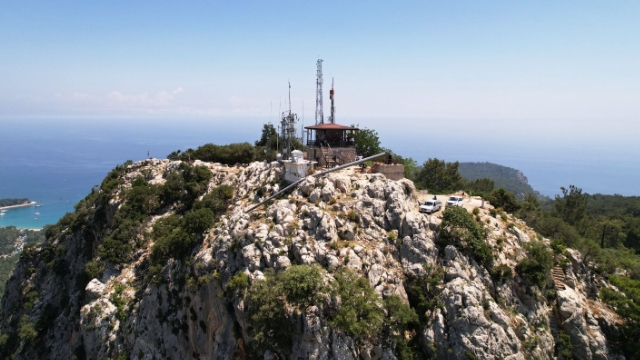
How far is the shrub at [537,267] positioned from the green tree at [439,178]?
79.4ft

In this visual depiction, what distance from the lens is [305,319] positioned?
21953mm

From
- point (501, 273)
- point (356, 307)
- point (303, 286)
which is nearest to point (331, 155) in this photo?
point (303, 286)

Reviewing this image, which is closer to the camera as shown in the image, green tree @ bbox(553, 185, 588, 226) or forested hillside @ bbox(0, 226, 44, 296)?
green tree @ bbox(553, 185, 588, 226)

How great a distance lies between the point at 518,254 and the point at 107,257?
3901cm

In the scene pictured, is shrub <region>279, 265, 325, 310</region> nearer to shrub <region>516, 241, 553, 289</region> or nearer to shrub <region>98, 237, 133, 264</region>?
shrub <region>516, 241, 553, 289</region>

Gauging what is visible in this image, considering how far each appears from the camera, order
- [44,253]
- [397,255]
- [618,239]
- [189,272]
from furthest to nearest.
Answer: [618,239]
[44,253]
[189,272]
[397,255]

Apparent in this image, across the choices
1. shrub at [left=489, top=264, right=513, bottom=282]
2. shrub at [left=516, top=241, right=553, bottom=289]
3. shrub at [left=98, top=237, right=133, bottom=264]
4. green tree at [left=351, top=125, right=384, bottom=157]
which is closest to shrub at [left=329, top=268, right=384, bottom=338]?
shrub at [left=489, top=264, right=513, bottom=282]

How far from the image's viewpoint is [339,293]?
22078 mm

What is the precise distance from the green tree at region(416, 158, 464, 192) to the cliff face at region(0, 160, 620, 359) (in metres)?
20.3

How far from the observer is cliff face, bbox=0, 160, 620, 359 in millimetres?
22109

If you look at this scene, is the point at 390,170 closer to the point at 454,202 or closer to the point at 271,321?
the point at 454,202

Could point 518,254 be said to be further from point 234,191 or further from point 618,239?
point 618,239

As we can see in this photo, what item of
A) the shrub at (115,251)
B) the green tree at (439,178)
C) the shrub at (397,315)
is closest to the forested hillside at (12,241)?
the shrub at (115,251)

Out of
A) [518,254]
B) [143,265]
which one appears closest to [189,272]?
[143,265]
